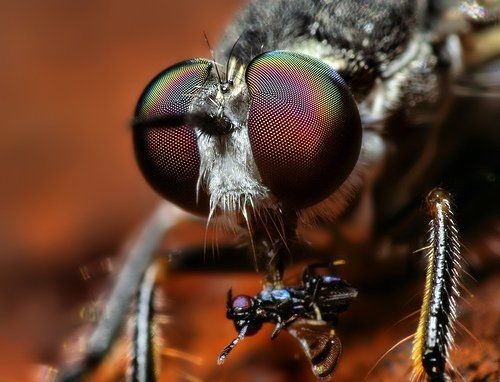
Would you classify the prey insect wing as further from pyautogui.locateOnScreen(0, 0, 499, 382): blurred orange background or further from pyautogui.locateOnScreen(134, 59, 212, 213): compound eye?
pyautogui.locateOnScreen(134, 59, 212, 213): compound eye

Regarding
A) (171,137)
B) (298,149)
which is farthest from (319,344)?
(171,137)

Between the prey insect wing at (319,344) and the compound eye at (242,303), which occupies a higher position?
the compound eye at (242,303)

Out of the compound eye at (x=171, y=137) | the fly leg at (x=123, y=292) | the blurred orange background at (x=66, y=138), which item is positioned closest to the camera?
the compound eye at (x=171, y=137)

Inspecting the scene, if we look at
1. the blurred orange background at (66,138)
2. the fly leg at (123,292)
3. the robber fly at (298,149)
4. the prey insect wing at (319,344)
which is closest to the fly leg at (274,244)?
the robber fly at (298,149)

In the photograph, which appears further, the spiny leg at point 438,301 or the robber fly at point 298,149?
the robber fly at point 298,149

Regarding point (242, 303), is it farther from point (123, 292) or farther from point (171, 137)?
point (123, 292)

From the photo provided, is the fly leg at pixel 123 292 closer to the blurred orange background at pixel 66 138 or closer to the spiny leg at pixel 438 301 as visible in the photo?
the blurred orange background at pixel 66 138

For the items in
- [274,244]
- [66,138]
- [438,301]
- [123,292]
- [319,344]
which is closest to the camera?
[438,301]
